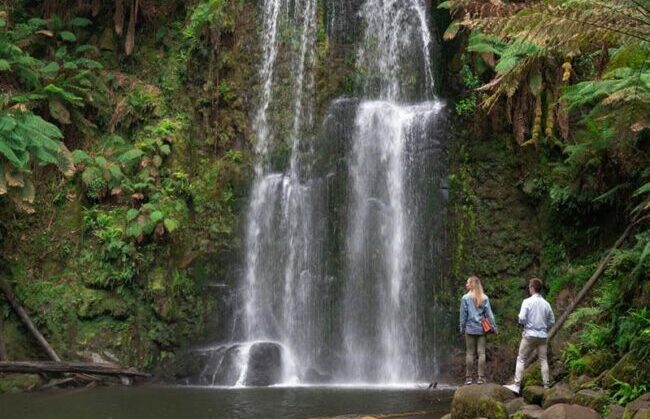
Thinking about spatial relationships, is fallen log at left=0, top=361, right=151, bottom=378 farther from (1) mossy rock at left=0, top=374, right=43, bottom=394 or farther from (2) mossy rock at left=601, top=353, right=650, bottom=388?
(2) mossy rock at left=601, top=353, right=650, bottom=388

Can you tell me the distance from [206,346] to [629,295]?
9096 millimetres

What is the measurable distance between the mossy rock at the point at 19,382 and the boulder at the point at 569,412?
369 inches

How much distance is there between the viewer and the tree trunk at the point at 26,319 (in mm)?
13587

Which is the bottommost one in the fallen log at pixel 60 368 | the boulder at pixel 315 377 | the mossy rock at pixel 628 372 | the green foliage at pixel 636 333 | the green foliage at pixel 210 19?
the boulder at pixel 315 377

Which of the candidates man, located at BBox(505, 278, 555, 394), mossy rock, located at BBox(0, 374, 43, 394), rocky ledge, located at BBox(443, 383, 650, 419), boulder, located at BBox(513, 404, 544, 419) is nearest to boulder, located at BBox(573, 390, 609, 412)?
rocky ledge, located at BBox(443, 383, 650, 419)

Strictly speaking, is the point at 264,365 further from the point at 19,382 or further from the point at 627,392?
the point at 627,392

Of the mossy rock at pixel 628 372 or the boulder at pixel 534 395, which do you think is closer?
the mossy rock at pixel 628 372

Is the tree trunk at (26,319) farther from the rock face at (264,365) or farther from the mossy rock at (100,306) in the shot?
the rock face at (264,365)

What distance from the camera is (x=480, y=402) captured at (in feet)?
24.7

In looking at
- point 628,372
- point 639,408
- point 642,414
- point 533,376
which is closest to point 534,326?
point 533,376

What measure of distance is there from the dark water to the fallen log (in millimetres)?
754

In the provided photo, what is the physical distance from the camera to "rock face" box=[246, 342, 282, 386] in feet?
42.8

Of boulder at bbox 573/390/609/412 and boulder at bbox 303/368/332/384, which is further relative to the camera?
boulder at bbox 303/368/332/384

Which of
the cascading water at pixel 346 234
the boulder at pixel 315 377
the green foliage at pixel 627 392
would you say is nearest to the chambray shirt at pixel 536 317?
the green foliage at pixel 627 392
